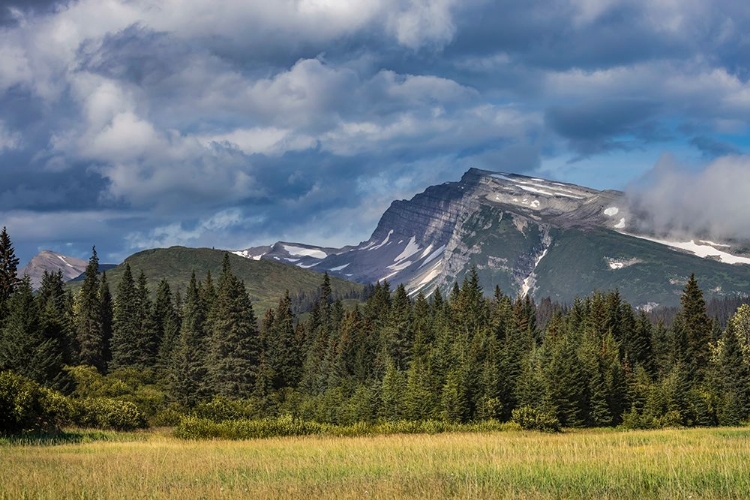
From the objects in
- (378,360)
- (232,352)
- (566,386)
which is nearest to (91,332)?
(232,352)

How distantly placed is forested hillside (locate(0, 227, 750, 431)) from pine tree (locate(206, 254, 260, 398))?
8.7 inches

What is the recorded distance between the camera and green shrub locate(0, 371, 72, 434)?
4550 cm

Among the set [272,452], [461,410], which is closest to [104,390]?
[461,410]

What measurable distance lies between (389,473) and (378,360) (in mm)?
99188

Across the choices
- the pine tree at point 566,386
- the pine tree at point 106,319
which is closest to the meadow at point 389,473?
the pine tree at point 566,386

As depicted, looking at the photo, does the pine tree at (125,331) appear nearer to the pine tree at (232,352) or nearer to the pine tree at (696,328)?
the pine tree at (232,352)

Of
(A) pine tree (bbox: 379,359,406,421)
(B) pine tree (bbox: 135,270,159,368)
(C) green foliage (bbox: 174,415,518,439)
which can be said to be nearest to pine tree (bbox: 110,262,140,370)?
(B) pine tree (bbox: 135,270,159,368)

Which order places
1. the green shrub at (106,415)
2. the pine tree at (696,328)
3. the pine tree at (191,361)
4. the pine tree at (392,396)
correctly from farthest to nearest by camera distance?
1. the pine tree at (696,328)
2. the pine tree at (191,361)
3. the pine tree at (392,396)
4. the green shrub at (106,415)

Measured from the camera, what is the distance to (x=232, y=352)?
4601 inches

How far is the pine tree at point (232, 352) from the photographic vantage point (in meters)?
115

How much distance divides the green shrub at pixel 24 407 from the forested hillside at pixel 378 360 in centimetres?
46

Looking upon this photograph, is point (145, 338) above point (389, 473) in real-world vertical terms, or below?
above

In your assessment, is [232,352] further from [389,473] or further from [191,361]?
[389,473]

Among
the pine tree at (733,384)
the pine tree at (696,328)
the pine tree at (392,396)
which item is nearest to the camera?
the pine tree at (392,396)
